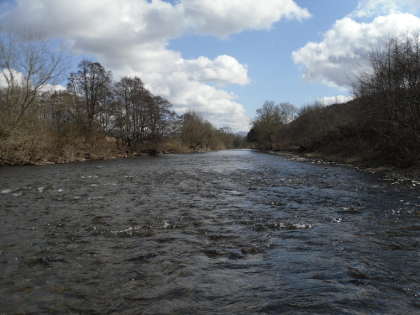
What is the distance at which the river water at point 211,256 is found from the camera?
4.90 m

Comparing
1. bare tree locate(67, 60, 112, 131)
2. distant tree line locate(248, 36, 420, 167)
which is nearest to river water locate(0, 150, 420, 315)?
distant tree line locate(248, 36, 420, 167)

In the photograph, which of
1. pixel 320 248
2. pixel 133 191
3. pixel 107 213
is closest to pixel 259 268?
pixel 320 248

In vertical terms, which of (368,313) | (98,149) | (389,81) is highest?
(389,81)

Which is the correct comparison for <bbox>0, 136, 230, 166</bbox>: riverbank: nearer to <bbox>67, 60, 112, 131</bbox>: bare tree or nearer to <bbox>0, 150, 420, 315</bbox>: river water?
<bbox>67, 60, 112, 131</bbox>: bare tree

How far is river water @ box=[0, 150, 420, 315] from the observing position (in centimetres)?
490

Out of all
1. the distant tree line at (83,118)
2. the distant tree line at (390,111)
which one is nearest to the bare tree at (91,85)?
the distant tree line at (83,118)

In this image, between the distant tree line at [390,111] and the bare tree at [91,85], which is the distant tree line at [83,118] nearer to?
the bare tree at [91,85]

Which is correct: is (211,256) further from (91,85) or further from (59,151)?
(91,85)

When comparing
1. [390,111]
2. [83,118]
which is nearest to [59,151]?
[83,118]

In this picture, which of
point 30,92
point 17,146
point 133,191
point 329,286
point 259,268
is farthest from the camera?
point 30,92

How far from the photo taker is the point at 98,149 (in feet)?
162

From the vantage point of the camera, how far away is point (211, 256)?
272 inches

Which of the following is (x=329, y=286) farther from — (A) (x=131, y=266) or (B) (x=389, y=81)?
(B) (x=389, y=81)

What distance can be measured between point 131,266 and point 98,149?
45.8m
